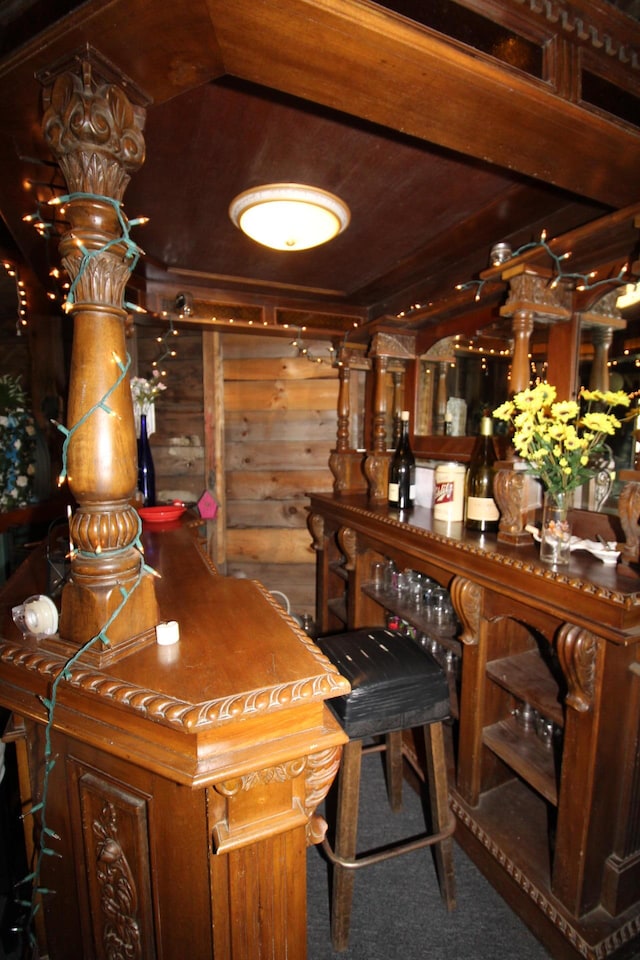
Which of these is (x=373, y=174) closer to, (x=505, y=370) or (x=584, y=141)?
(x=584, y=141)

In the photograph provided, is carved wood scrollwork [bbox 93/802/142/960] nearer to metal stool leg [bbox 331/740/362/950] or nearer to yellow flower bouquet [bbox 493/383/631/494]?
metal stool leg [bbox 331/740/362/950]

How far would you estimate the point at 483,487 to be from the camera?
5.32 feet

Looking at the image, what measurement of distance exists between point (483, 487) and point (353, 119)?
3.88 feet

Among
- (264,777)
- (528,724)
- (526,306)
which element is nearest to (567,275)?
(526,306)

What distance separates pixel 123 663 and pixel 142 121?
3.21 feet

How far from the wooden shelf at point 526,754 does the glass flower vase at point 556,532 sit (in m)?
0.65

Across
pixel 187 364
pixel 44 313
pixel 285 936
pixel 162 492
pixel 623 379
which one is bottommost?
pixel 285 936

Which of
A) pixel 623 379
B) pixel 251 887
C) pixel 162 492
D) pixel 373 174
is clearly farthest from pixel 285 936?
pixel 162 492

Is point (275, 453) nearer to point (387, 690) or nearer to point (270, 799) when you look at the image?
point (387, 690)

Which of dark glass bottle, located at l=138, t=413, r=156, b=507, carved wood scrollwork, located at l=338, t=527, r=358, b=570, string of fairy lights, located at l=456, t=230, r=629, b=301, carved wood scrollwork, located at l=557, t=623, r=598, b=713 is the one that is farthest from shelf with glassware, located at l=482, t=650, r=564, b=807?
dark glass bottle, located at l=138, t=413, r=156, b=507

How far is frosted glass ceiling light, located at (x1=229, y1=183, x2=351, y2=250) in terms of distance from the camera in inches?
52.4

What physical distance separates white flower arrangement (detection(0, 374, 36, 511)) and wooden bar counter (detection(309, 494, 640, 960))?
1.66 metres

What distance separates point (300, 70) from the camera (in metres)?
0.79

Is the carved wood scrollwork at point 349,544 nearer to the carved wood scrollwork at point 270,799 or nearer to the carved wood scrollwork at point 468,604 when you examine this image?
Result: the carved wood scrollwork at point 468,604
